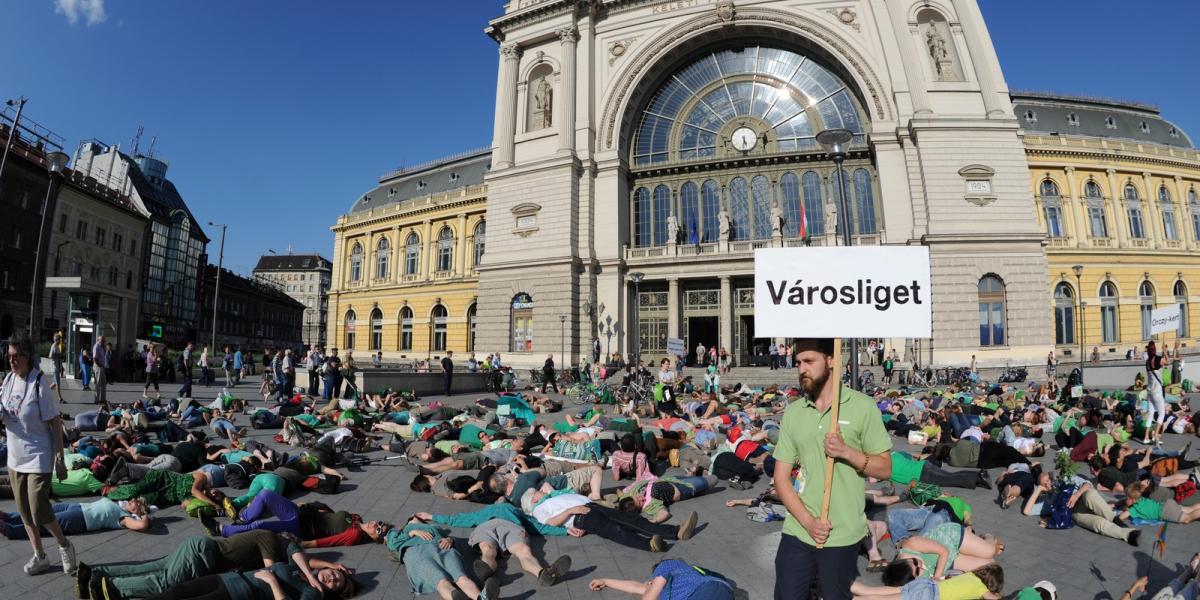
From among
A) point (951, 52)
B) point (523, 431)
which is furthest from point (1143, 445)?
point (951, 52)

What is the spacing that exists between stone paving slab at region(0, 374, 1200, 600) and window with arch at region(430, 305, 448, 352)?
41.0 m

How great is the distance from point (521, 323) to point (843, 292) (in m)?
30.8

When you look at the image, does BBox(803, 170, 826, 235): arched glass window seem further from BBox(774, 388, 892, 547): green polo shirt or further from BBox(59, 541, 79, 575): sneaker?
BBox(59, 541, 79, 575): sneaker

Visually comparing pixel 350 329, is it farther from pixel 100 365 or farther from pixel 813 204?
pixel 813 204

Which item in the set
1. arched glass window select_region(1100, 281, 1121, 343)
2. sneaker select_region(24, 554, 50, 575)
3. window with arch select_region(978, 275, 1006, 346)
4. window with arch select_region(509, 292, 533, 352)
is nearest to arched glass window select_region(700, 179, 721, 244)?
window with arch select_region(509, 292, 533, 352)

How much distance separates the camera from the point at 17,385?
503 cm

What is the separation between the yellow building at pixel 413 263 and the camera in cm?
4762

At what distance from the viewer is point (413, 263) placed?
51.1 metres

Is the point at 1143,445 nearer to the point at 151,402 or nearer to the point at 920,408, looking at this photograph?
the point at 920,408

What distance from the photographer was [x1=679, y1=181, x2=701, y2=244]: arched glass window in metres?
35.1

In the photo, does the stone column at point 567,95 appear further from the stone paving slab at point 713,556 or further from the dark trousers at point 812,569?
the dark trousers at point 812,569

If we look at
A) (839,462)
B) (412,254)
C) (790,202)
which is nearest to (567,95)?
(790,202)

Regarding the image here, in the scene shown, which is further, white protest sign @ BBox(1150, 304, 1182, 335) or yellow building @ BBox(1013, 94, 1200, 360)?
yellow building @ BBox(1013, 94, 1200, 360)

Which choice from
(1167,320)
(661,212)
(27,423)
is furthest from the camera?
(661,212)
